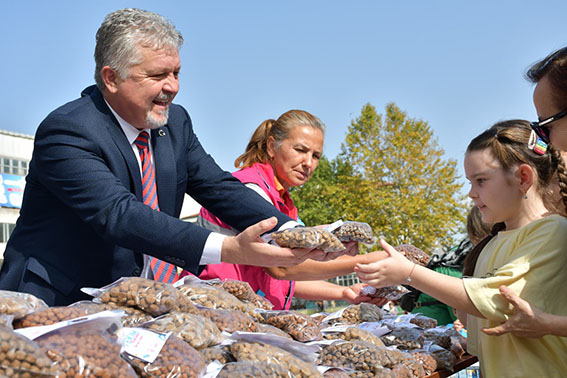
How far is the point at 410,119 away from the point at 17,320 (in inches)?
1028

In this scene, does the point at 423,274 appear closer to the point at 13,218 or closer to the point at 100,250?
the point at 100,250

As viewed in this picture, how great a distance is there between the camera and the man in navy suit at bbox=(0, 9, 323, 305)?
87.3 inches

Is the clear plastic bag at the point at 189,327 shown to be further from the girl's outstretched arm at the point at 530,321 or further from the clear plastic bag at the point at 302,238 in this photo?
the girl's outstretched arm at the point at 530,321

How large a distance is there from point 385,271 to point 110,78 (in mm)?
1464

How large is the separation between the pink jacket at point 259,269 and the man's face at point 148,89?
104 cm

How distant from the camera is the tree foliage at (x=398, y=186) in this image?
24469 millimetres

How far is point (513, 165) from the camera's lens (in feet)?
9.09

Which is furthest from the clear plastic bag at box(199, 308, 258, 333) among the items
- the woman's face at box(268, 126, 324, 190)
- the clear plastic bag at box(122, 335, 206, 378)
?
the woman's face at box(268, 126, 324, 190)

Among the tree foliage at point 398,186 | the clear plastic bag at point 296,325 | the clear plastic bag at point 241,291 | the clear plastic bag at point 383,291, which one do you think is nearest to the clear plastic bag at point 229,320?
the clear plastic bag at point 296,325

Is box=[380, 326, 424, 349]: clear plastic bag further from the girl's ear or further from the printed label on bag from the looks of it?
the printed label on bag

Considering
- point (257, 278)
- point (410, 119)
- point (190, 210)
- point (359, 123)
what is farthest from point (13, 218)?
point (257, 278)

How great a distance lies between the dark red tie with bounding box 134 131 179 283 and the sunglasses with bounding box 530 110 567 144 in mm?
1649

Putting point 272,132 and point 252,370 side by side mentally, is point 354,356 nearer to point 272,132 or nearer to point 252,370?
point 252,370

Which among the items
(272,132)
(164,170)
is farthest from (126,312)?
(272,132)
